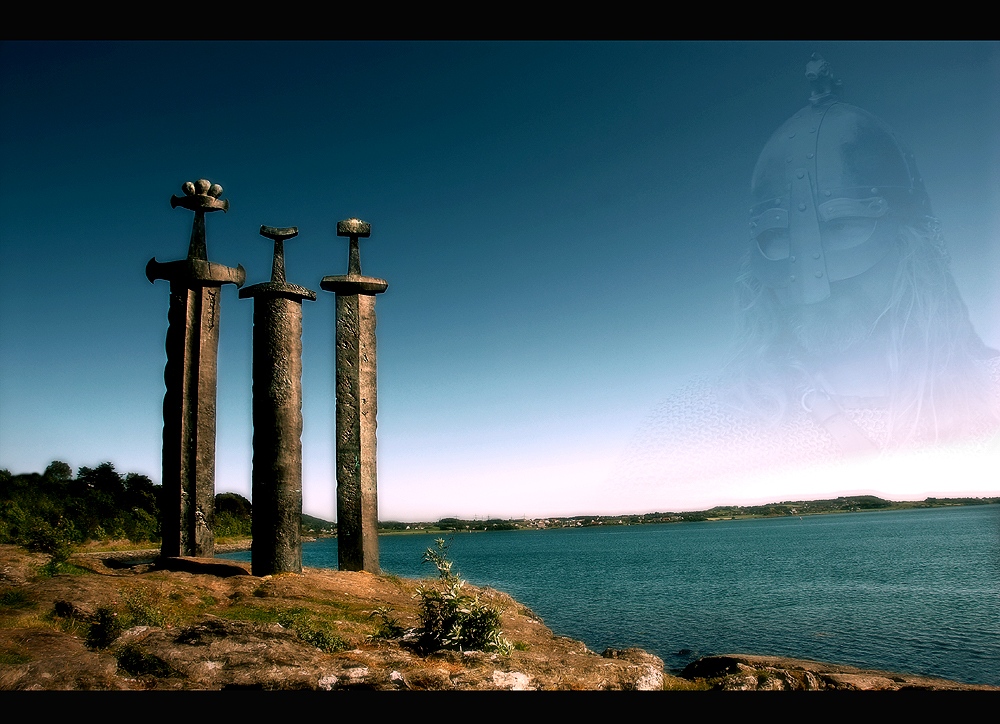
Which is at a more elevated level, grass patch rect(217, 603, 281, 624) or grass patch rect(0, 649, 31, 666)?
grass patch rect(0, 649, 31, 666)

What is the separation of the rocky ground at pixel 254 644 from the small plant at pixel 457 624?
28 cm

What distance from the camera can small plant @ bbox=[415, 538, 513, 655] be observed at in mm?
9953

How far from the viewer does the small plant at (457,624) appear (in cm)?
995

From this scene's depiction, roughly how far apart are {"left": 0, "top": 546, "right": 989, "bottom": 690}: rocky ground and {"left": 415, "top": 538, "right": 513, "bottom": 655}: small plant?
0.91 feet

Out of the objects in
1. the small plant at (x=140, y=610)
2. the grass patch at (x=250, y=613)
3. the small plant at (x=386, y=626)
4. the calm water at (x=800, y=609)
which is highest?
the small plant at (x=140, y=610)

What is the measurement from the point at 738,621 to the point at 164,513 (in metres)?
23.5

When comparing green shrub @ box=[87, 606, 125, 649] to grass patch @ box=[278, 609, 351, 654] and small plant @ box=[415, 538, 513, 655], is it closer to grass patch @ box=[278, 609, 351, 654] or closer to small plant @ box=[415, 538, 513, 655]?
grass patch @ box=[278, 609, 351, 654]

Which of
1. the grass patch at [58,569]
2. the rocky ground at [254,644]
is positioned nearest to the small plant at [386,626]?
the rocky ground at [254,644]

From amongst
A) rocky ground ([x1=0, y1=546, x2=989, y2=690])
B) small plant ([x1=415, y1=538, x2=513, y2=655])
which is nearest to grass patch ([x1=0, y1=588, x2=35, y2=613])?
rocky ground ([x1=0, y1=546, x2=989, y2=690])

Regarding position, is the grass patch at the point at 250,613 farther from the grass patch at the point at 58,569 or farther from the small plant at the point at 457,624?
the grass patch at the point at 58,569

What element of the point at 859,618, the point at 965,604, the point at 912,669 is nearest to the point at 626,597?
the point at 859,618

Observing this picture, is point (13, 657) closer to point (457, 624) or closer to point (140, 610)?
point (140, 610)

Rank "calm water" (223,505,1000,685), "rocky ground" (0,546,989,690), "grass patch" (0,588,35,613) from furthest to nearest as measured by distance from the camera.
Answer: "calm water" (223,505,1000,685)
"grass patch" (0,588,35,613)
"rocky ground" (0,546,989,690)

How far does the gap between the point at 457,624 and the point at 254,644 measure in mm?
3093
